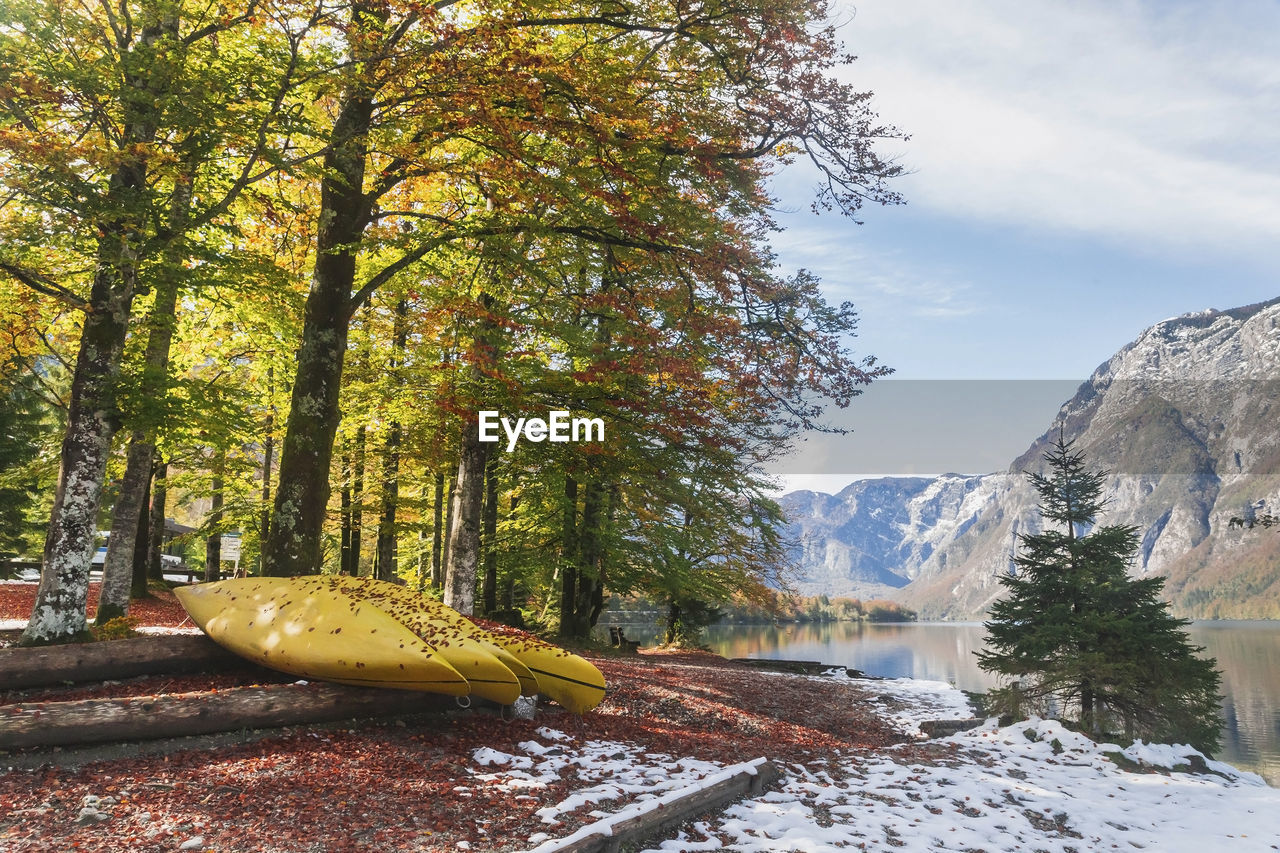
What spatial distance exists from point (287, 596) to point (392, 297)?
1096cm

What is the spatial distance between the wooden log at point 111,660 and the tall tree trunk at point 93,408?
58.7 inches

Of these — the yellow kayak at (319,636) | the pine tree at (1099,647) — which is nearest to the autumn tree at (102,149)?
the yellow kayak at (319,636)

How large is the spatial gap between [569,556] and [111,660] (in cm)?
1231

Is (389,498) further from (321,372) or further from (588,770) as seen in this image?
(588,770)

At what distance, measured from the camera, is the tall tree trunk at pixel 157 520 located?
893 inches

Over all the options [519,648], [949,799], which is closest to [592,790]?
[519,648]

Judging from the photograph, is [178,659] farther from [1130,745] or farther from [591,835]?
[1130,745]

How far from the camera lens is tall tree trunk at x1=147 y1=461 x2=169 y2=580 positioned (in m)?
22.7

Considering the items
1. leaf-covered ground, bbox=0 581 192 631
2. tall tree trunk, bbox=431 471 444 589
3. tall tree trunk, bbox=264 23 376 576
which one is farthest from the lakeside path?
tall tree trunk, bbox=431 471 444 589

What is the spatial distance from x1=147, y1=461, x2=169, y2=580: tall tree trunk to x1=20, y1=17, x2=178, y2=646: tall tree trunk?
13.9 metres

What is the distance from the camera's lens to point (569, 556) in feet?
65.6

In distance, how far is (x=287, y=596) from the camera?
29.2 ft

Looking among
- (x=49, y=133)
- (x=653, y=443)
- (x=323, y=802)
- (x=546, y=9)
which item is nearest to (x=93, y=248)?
(x=49, y=133)

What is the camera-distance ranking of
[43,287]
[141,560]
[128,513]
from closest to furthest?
[43,287] < [128,513] < [141,560]
